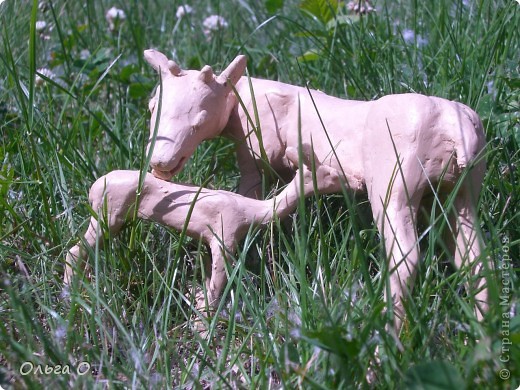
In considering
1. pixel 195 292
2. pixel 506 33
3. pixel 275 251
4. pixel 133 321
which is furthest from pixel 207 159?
pixel 506 33

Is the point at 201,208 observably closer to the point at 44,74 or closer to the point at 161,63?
the point at 161,63

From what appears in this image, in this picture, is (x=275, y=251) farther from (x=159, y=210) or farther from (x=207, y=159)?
(x=207, y=159)

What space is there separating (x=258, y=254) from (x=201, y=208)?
0.26 meters

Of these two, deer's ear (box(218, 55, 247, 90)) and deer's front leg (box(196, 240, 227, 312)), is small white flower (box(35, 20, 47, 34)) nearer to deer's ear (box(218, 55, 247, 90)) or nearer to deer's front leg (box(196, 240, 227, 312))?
deer's ear (box(218, 55, 247, 90))

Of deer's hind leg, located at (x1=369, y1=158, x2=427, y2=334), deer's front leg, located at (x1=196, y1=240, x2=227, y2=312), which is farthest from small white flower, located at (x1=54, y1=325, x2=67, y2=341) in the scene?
deer's hind leg, located at (x1=369, y1=158, x2=427, y2=334)

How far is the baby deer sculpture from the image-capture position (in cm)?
163

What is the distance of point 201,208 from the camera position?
5.40 feet

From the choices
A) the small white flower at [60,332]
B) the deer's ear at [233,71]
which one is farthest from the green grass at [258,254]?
the deer's ear at [233,71]

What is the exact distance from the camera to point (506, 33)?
7.91 ft

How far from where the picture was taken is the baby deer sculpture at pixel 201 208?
1.63 meters

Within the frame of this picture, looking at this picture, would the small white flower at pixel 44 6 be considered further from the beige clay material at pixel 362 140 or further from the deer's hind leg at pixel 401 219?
the deer's hind leg at pixel 401 219

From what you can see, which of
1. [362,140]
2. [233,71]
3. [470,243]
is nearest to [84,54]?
[233,71]

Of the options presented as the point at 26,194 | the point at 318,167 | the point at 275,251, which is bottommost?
the point at 275,251

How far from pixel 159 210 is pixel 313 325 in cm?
47
